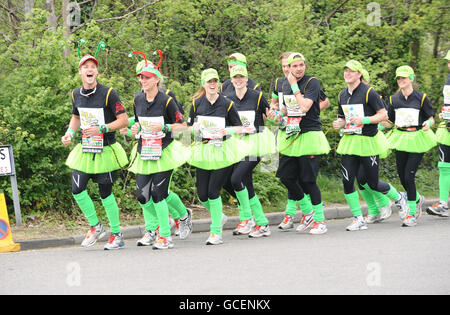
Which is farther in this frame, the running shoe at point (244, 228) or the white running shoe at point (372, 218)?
the white running shoe at point (372, 218)

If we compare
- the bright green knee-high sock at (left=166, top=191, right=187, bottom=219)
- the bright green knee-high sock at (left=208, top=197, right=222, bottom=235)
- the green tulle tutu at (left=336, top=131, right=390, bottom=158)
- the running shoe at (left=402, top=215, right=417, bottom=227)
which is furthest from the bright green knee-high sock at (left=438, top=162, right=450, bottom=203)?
the bright green knee-high sock at (left=166, top=191, right=187, bottom=219)

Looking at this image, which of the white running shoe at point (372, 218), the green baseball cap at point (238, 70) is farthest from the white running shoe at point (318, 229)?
the green baseball cap at point (238, 70)

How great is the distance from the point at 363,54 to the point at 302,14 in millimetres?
3158

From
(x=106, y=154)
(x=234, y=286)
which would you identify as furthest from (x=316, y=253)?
(x=106, y=154)

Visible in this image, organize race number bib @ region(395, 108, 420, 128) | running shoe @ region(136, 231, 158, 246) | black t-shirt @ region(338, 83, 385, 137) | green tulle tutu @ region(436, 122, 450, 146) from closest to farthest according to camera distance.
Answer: running shoe @ region(136, 231, 158, 246)
black t-shirt @ region(338, 83, 385, 137)
race number bib @ region(395, 108, 420, 128)
green tulle tutu @ region(436, 122, 450, 146)

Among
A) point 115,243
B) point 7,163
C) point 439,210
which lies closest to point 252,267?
point 115,243

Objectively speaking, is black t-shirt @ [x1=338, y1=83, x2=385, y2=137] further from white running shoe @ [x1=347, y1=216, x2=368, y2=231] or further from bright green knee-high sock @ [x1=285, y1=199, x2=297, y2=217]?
bright green knee-high sock @ [x1=285, y1=199, x2=297, y2=217]

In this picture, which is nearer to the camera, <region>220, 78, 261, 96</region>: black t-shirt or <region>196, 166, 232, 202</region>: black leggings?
<region>196, 166, 232, 202</region>: black leggings

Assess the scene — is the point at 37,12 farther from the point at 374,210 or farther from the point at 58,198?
the point at 374,210

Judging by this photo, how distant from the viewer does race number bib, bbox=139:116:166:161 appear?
8602 mm

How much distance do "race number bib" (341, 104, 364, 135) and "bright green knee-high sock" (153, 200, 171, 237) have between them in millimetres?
2923

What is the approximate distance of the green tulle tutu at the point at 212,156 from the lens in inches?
356

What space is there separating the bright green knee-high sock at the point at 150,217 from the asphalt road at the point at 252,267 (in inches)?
14.6

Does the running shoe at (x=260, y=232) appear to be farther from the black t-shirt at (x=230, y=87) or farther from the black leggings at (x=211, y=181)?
the black t-shirt at (x=230, y=87)
